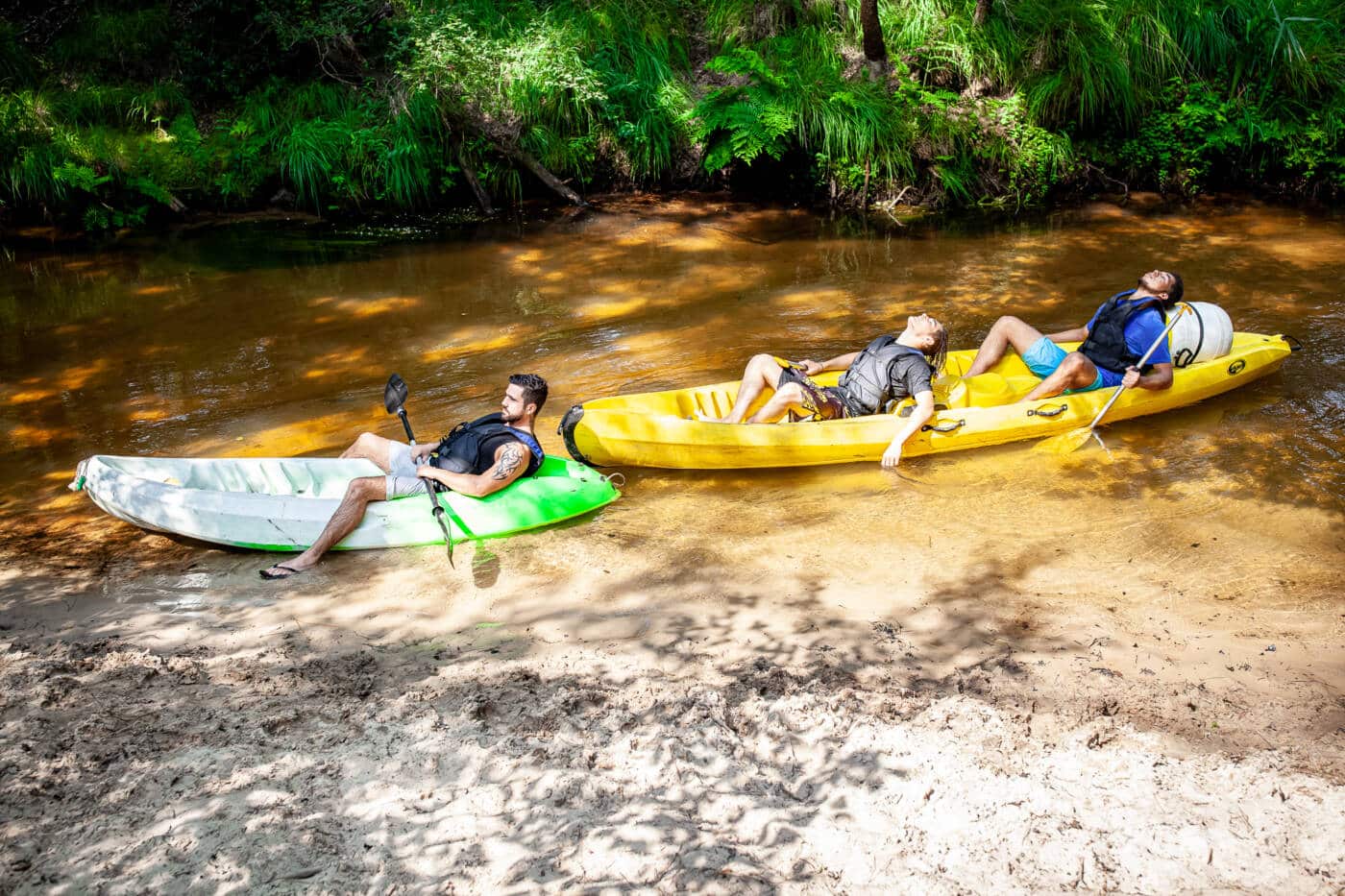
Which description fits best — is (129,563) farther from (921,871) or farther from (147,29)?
(147,29)

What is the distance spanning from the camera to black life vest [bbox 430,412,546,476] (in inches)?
208

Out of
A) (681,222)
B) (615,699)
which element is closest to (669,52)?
(681,222)

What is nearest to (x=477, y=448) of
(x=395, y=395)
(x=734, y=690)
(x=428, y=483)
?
(x=428, y=483)

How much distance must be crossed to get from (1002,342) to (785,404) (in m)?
1.79

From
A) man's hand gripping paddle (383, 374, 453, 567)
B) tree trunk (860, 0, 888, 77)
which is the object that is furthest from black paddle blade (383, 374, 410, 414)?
tree trunk (860, 0, 888, 77)

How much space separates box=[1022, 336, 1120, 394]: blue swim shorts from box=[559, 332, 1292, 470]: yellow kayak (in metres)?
0.15

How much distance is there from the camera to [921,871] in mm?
2971

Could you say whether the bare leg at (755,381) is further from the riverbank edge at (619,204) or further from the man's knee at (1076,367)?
the riverbank edge at (619,204)

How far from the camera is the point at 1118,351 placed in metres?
6.47

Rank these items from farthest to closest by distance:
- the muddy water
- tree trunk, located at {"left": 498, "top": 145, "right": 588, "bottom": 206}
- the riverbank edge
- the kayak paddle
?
tree trunk, located at {"left": 498, "top": 145, "right": 588, "bottom": 206}
the riverbank edge
the kayak paddle
the muddy water

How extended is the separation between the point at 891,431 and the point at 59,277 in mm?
8618

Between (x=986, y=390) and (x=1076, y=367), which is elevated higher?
(x=1076, y=367)

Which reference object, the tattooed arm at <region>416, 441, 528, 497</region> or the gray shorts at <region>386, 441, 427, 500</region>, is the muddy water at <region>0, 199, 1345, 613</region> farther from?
the gray shorts at <region>386, 441, 427, 500</region>

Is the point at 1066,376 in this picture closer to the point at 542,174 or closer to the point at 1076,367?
the point at 1076,367
